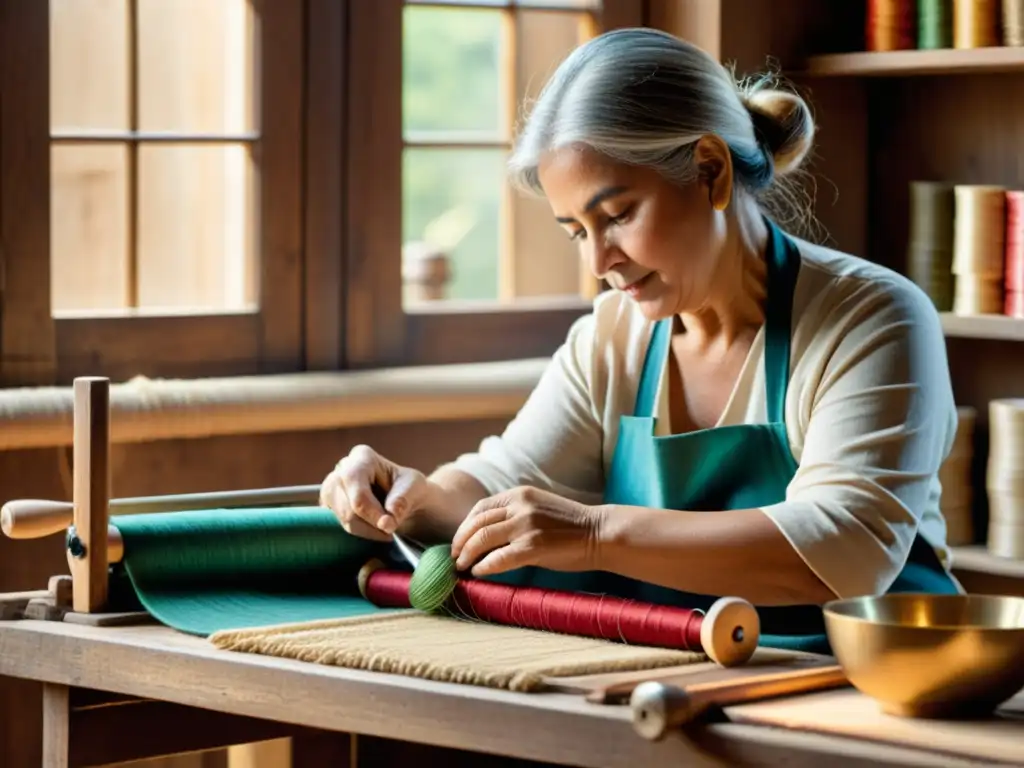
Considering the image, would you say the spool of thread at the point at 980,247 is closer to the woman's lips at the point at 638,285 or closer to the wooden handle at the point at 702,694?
the woman's lips at the point at 638,285

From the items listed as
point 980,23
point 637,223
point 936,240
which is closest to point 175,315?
point 637,223

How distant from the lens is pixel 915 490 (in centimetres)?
209

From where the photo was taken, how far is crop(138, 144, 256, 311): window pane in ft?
9.66

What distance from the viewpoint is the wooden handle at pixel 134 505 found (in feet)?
6.75

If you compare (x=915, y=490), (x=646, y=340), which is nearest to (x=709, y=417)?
(x=646, y=340)

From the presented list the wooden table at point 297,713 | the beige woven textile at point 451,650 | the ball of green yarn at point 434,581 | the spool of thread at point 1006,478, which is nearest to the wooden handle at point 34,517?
the wooden table at point 297,713

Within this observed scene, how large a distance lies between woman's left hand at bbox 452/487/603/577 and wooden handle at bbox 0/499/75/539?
470 millimetres

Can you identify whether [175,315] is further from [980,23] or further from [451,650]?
[980,23]

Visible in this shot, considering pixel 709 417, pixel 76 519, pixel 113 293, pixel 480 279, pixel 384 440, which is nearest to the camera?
pixel 76 519

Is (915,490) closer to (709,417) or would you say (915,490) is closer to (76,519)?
(709,417)

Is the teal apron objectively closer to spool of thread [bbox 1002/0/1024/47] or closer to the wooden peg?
the wooden peg

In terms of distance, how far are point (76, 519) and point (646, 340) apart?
815 millimetres

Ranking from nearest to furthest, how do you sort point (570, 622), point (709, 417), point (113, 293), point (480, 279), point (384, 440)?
point (570, 622) < point (709, 417) < point (113, 293) < point (384, 440) < point (480, 279)

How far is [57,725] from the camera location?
2.01 meters
